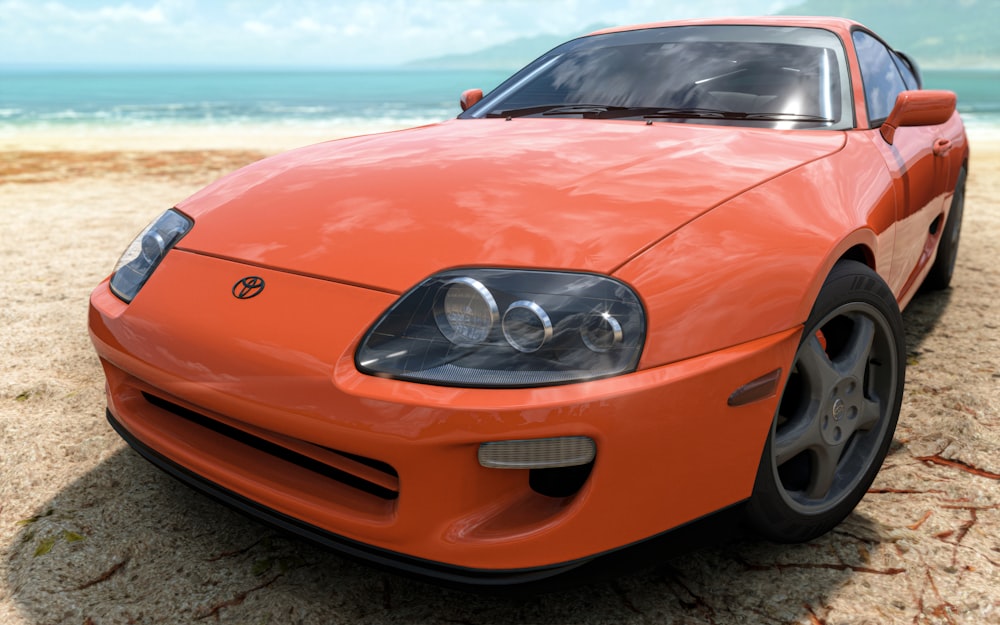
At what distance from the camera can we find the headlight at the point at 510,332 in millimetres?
1413

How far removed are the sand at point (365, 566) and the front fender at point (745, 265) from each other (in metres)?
0.59

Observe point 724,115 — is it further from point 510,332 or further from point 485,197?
point 510,332

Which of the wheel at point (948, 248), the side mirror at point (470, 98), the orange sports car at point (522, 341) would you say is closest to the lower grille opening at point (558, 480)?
the orange sports car at point (522, 341)

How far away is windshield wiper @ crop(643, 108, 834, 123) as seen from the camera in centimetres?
235

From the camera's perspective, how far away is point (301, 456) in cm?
163

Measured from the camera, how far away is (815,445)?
1853 mm

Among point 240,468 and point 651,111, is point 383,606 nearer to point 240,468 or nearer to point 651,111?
point 240,468

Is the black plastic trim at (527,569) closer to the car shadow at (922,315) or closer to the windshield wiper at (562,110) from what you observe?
the windshield wiper at (562,110)

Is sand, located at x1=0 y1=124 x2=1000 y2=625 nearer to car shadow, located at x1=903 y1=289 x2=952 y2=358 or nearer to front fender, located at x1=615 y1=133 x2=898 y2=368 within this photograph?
car shadow, located at x1=903 y1=289 x2=952 y2=358

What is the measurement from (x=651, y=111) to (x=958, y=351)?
5.87 ft

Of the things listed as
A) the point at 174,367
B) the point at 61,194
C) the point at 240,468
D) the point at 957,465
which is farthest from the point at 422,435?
the point at 61,194

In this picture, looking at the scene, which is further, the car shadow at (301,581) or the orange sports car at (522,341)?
the car shadow at (301,581)

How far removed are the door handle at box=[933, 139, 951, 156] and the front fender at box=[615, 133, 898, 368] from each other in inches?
55.7

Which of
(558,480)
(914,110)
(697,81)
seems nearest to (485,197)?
(558,480)
